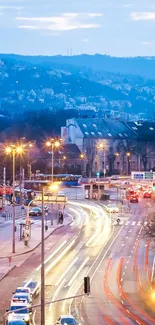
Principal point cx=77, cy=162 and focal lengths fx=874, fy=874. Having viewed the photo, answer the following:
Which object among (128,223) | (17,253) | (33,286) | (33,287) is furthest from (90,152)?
(33,287)

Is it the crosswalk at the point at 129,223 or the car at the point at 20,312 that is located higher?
the crosswalk at the point at 129,223

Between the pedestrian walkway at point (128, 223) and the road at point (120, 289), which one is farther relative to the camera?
the pedestrian walkway at point (128, 223)

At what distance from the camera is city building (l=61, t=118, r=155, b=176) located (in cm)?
17188

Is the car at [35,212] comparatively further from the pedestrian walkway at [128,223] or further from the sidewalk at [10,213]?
the pedestrian walkway at [128,223]

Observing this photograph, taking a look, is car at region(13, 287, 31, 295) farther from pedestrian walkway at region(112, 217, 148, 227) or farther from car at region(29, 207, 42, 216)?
car at region(29, 207, 42, 216)

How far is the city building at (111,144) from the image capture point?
172 meters

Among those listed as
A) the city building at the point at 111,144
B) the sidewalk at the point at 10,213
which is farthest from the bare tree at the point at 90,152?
the sidewalk at the point at 10,213

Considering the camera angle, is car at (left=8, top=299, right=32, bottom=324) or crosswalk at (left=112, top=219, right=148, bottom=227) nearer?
car at (left=8, top=299, right=32, bottom=324)

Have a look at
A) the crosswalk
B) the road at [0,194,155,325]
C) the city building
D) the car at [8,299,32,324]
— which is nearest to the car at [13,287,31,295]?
the road at [0,194,155,325]

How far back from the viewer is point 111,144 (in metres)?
183

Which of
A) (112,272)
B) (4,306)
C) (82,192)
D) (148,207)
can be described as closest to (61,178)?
(82,192)

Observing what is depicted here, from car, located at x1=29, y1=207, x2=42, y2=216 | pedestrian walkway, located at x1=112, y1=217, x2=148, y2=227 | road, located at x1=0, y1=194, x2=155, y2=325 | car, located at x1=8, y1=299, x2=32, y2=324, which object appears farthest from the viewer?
car, located at x1=29, y1=207, x2=42, y2=216

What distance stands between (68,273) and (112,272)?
8.98 feet

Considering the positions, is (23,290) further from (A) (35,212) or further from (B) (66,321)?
(A) (35,212)
